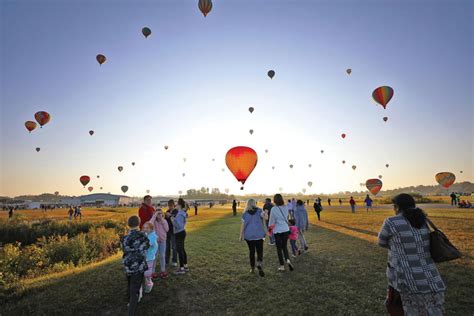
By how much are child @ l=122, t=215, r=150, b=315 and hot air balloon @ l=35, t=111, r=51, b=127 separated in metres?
31.6

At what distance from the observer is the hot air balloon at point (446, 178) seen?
1834 inches

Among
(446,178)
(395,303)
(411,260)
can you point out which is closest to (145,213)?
(395,303)

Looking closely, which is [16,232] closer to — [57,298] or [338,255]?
[57,298]

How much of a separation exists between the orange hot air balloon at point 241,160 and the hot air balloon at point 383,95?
15307 millimetres

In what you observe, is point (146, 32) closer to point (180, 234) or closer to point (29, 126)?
point (29, 126)

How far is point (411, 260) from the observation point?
3820mm

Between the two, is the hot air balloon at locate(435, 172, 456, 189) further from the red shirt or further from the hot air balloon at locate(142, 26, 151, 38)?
the red shirt

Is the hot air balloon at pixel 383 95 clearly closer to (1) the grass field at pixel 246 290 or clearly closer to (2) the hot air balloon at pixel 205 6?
(2) the hot air balloon at pixel 205 6

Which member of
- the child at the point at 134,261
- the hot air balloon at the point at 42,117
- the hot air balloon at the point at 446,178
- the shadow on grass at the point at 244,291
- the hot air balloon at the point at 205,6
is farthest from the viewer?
the hot air balloon at the point at 446,178

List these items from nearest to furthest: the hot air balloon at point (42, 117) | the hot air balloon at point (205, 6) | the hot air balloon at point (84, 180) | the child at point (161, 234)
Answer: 1. the child at point (161, 234)
2. the hot air balloon at point (205, 6)
3. the hot air balloon at point (42, 117)
4. the hot air balloon at point (84, 180)

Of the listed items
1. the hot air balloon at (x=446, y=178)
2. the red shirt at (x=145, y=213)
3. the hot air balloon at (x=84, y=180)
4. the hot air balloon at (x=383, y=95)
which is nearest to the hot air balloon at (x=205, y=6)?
the red shirt at (x=145, y=213)

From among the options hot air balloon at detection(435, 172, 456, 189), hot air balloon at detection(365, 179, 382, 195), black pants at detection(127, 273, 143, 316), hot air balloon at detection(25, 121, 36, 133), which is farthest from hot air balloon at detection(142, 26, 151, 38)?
hot air balloon at detection(435, 172, 456, 189)

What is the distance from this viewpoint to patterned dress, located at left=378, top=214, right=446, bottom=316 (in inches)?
146

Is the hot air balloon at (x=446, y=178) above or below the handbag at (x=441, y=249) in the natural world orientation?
above
